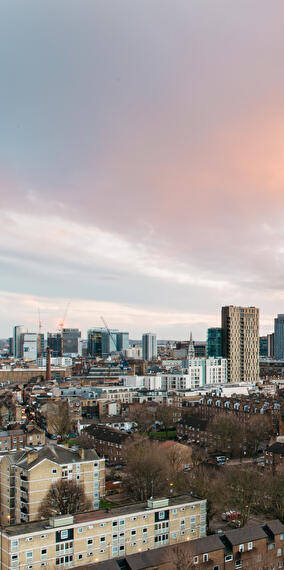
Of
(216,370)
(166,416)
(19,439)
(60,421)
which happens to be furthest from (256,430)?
(216,370)

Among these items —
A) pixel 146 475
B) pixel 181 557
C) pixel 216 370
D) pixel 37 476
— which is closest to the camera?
pixel 181 557

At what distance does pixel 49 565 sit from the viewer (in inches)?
899

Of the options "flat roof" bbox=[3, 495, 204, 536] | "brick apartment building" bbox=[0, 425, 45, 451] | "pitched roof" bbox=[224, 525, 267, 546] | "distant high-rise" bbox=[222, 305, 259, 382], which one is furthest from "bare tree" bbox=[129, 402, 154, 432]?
"distant high-rise" bbox=[222, 305, 259, 382]

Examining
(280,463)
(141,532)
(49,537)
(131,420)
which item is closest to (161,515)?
(141,532)

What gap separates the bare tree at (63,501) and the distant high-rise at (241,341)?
3123 inches

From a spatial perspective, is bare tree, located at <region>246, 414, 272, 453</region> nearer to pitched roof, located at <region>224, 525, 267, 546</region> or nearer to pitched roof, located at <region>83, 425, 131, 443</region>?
pitched roof, located at <region>83, 425, 131, 443</region>

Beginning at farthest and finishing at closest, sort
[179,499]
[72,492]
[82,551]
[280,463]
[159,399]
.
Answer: [159,399] < [280,463] < [72,492] < [179,499] < [82,551]

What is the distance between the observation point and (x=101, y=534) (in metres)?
24.2

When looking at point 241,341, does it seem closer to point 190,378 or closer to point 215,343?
point 215,343

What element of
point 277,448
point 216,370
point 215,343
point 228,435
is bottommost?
point 228,435

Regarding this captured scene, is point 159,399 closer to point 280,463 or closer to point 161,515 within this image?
point 280,463

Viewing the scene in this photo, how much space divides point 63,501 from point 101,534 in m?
7.03

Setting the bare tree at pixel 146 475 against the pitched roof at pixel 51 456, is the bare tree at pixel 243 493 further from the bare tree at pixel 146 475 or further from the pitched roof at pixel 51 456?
the pitched roof at pixel 51 456

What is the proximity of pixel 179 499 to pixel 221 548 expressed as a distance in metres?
4.02
